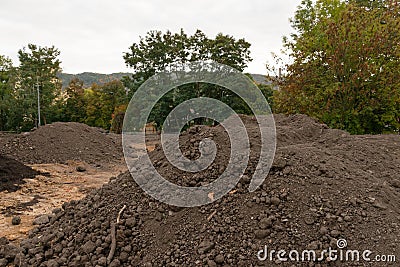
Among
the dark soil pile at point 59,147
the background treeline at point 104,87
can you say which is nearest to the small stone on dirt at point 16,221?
the dark soil pile at point 59,147

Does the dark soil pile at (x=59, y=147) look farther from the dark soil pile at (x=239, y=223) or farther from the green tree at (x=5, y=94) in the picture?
the green tree at (x=5, y=94)

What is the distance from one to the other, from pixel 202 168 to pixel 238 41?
20493mm

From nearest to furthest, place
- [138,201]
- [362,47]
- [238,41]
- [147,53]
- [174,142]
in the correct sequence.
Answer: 1. [138,201]
2. [174,142]
3. [362,47]
4. [238,41]
5. [147,53]

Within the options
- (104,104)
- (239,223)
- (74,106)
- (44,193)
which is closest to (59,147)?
(44,193)

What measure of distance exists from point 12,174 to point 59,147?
12.1ft

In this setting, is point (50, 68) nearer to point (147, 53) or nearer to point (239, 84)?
point (147, 53)

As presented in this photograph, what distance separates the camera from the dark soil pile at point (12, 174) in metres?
7.24

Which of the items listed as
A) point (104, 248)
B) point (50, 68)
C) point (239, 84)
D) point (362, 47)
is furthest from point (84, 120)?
point (104, 248)

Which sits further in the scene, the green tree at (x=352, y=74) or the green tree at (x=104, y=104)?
the green tree at (x=104, y=104)

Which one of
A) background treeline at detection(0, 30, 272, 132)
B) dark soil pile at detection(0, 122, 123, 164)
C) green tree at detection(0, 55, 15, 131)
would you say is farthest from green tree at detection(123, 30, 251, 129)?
green tree at detection(0, 55, 15, 131)

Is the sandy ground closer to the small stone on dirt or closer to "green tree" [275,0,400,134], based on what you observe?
the small stone on dirt

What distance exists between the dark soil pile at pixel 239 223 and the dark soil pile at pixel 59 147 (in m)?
7.30

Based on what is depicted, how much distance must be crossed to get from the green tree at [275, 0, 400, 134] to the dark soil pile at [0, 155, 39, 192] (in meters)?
7.36

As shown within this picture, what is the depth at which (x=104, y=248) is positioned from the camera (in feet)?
10.5
